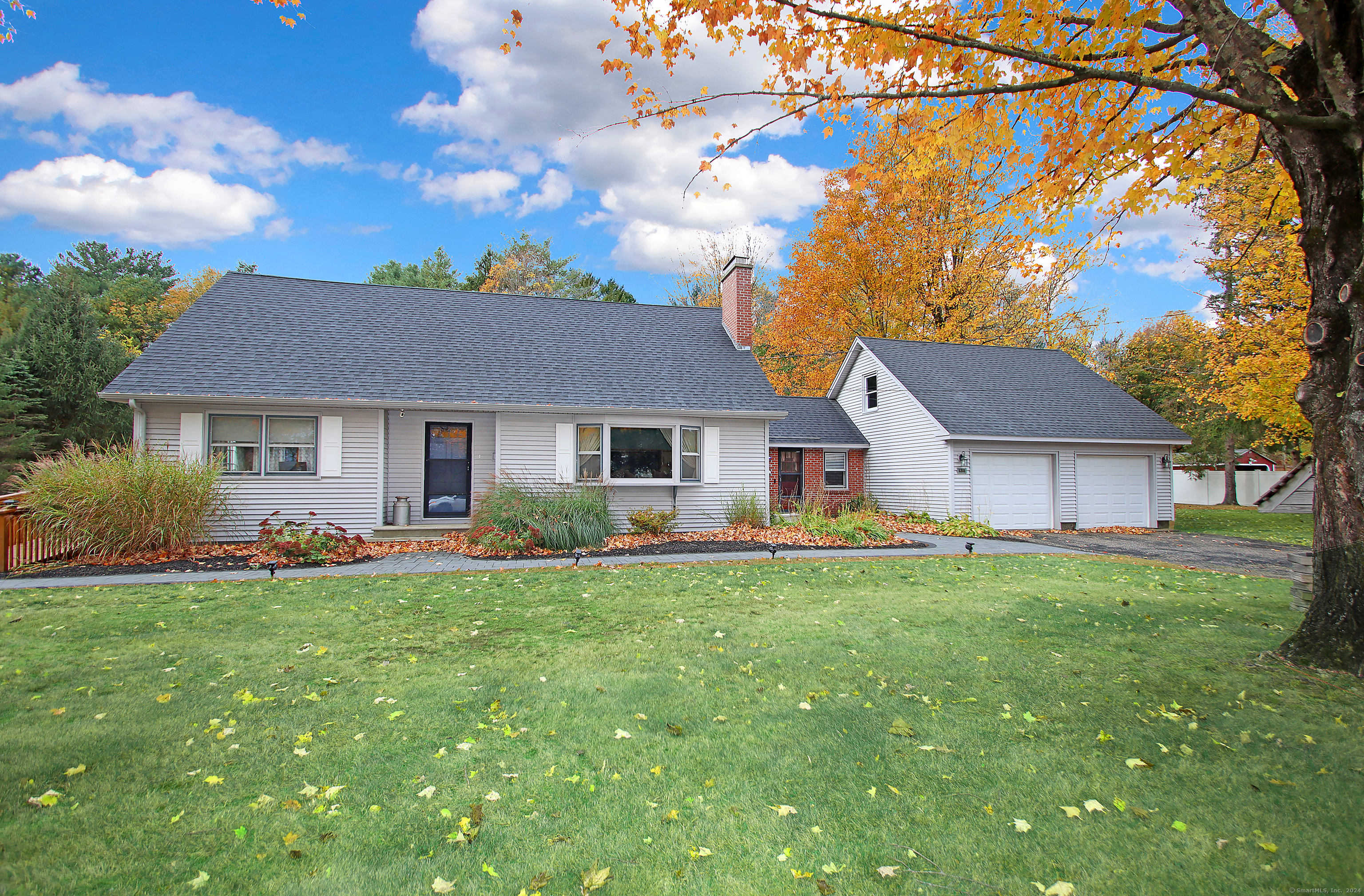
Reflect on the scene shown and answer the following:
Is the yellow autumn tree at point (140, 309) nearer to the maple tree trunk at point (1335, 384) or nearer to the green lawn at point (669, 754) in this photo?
the green lawn at point (669, 754)

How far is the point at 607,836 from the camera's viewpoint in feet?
8.50

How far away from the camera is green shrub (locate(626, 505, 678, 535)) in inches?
518

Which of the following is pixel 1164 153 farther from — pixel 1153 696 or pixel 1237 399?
pixel 1237 399

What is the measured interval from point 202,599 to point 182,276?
4727 centimetres

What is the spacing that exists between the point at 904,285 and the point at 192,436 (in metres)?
23.4

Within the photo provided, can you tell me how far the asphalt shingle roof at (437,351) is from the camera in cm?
1250

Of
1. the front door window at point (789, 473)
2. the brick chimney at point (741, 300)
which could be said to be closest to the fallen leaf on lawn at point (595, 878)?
the brick chimney at point (741, 300)

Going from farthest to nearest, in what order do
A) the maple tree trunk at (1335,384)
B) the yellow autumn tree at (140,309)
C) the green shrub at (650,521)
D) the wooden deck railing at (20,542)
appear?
1. the yellow autumn tree at (140,309)
2. the green shrub at (650,521)
3. the wooden deck railing at (20,542)
4. the maple tree trunk at (1335,384)

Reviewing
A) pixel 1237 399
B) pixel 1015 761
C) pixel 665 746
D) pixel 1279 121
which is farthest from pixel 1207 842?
pixel 1237 399

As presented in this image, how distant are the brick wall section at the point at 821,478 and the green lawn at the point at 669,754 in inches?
508

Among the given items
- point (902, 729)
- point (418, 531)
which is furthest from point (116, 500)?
point (902, 729)

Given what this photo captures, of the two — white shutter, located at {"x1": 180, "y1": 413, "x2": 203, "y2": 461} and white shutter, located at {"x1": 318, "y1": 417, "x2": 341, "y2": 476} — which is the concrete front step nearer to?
white shutter, located at {"x1": 318, "y1": 417, "x2": 341, "y2": 476}

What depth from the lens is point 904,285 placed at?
24.6 meters

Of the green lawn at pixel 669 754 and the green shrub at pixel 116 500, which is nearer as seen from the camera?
the green lawn at pixel 669 754
